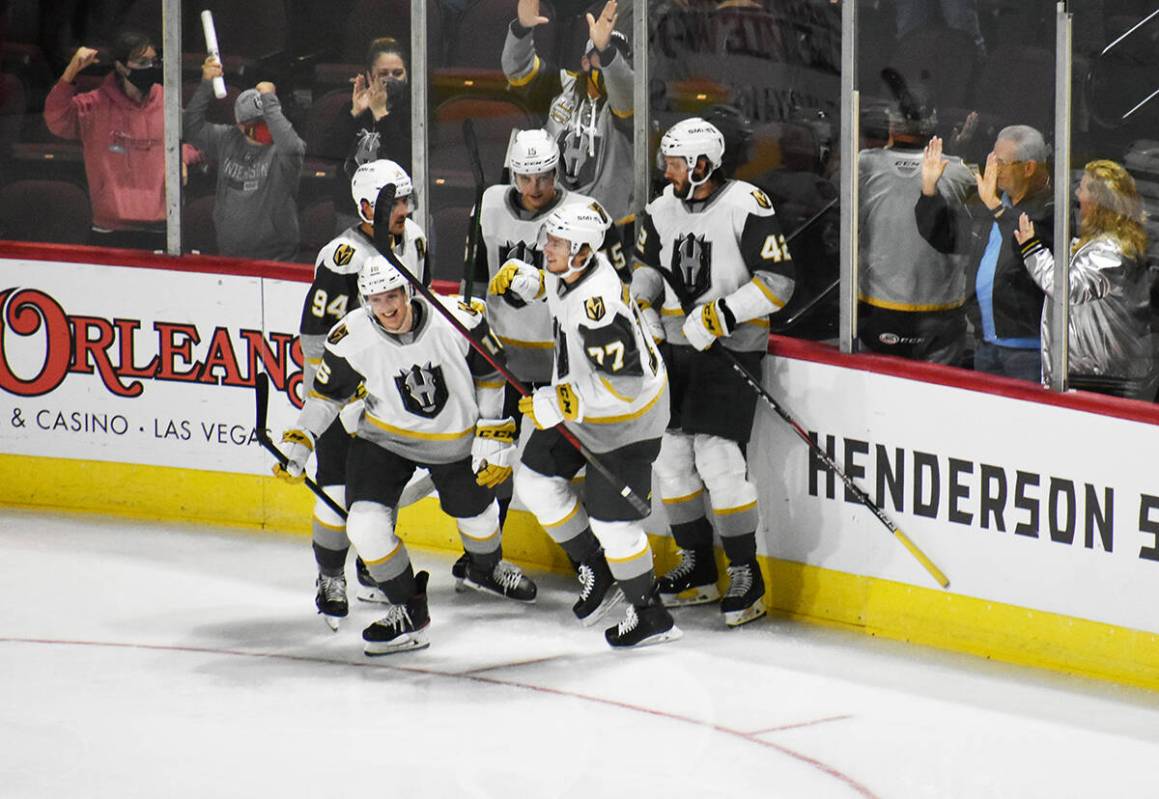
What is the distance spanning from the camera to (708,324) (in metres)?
5.43

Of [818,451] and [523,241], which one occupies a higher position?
[523,241]

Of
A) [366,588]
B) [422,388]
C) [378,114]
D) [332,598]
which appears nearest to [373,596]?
[366,588]

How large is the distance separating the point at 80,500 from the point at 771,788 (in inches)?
137

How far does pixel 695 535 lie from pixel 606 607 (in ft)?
1.12

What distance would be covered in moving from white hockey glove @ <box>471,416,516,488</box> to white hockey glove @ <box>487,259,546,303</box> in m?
0.37

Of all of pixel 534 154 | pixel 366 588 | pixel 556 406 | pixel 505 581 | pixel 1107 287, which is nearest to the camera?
pixel 1107 287

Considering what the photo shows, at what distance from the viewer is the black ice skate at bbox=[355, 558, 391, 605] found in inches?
233

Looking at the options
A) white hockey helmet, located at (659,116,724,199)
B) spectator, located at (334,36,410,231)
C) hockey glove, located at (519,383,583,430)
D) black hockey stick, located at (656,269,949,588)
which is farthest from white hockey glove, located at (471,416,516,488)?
spectator, located at (334,36,410,231)

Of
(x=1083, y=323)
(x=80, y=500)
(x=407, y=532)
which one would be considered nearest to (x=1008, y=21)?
(x=1083, y=323)

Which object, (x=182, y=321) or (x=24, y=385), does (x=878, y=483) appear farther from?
(x=24, y=385)

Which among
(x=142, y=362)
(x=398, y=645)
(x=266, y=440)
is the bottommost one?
(x=398, y=645)

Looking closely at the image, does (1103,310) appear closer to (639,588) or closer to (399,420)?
(639,588)

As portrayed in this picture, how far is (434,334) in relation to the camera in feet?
17.3

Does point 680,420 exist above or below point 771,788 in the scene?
above
